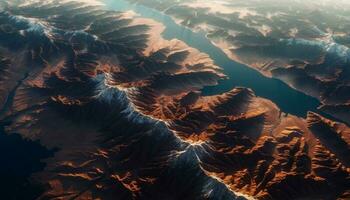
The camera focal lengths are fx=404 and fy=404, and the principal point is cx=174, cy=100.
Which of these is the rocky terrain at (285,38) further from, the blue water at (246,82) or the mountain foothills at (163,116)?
the blue water at (246,82)

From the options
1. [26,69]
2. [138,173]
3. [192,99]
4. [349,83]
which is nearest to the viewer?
[138,173]

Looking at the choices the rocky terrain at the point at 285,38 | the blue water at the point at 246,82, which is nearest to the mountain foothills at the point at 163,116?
the rocky terrain at the point at 285,38

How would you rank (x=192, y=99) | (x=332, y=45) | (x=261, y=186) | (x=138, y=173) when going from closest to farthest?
(x=261, y=186), (x=138, y=173), (x=192, y=99), (x=332, y=45)

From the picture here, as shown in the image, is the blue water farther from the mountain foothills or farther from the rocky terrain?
the mountain foothills

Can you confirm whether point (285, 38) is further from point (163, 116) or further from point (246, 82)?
point (163, 116)

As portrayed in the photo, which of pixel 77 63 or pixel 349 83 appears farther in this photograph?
pixel 77 63

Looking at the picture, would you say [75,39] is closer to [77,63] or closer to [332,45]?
[77,63]

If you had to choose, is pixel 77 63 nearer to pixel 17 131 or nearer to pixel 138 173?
pixel 17 131

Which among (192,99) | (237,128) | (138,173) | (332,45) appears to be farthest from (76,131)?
(332,45)
